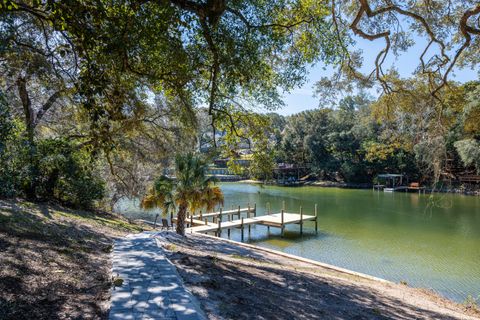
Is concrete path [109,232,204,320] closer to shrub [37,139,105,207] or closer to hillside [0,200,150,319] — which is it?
hillside [0,200,150,319]

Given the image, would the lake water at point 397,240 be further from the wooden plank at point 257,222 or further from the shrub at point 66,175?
the shrub at point 66,175

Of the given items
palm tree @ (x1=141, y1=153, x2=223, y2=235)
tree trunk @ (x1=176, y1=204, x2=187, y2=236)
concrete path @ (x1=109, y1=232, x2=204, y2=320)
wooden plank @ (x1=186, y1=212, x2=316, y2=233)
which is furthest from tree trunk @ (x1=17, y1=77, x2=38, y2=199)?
wooden plank @ (x1=186, y1=212, x2=316, y2=233)

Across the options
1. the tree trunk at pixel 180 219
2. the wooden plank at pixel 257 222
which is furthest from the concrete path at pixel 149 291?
the wooden plank at pixel 257 222

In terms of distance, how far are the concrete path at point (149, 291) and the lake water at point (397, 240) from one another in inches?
243

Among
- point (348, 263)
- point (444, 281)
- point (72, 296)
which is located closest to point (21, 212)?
point (72, 296)

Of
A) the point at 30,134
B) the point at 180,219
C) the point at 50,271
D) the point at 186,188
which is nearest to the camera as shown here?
the point at 50,271

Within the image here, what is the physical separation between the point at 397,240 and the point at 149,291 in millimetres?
18150

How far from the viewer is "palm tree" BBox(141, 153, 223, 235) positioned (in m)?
13.6

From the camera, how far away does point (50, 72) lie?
345 inches

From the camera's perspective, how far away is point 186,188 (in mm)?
13609

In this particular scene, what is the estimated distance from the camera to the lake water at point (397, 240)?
44.8ft

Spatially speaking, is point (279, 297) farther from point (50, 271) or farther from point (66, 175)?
point (66, 175)

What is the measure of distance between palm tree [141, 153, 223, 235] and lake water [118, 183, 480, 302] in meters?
6.28

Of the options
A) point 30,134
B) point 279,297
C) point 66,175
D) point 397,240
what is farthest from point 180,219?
point 397,240
